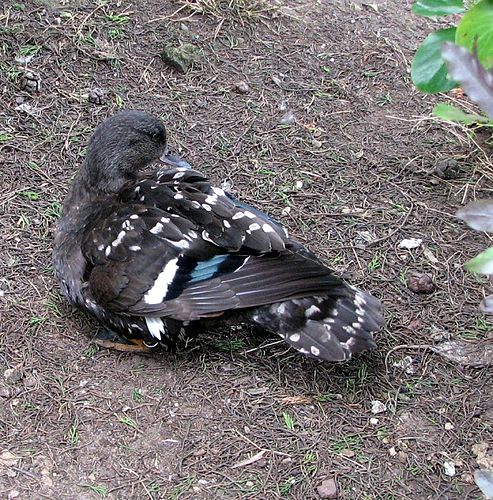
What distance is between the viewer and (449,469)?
3.16 metres

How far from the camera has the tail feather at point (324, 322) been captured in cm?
344

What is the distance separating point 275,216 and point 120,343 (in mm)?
1184

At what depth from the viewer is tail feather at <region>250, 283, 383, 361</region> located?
11.3 feet

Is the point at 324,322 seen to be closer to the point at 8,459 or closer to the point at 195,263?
the point at 195,263

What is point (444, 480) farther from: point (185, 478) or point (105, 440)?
point (105, 440)

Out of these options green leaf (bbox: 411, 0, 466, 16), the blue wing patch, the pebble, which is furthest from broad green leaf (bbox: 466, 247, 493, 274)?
the pebble

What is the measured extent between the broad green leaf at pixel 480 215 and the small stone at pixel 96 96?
12.0 ft

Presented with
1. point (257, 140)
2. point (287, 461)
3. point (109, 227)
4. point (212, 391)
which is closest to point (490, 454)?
point (287, 461)

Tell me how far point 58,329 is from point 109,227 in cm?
54

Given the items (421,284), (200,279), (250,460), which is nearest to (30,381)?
(200,279)

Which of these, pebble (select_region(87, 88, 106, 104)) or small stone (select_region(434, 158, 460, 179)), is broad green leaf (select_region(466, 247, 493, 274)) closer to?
small stone (select_region(434, 158, 460, 179))

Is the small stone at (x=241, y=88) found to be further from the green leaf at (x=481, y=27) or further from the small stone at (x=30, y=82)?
the green leaf at (x=481, y=27)

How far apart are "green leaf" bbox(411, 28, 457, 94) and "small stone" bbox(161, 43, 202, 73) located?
204 centimetres

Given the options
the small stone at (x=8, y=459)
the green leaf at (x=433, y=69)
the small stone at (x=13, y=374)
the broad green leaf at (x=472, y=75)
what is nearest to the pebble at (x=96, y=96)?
the small stone at (x=13, y=374)
